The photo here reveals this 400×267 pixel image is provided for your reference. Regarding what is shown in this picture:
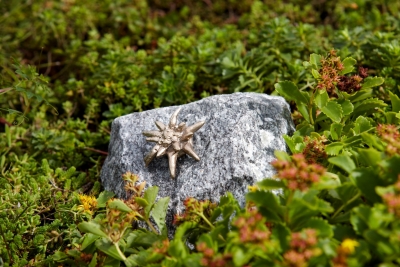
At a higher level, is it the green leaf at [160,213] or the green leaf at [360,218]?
the green leaf at [360,218]

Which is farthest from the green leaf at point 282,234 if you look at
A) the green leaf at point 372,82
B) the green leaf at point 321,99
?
the green leaf at point 372,82

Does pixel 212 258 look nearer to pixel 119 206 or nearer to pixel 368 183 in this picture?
pixel 119 206

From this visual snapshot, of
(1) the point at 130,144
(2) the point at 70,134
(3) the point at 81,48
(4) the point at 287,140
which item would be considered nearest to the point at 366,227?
(4) the point at 287,140

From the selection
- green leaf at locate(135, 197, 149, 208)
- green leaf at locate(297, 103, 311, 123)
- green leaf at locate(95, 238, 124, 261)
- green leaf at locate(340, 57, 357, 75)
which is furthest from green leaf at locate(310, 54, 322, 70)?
green leaf at locate(95, 238, 124, 261)

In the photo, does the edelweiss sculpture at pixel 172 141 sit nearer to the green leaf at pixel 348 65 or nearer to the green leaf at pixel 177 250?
the green leaf at pixel 177 250

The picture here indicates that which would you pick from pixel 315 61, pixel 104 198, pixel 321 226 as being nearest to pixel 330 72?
pixel 315 61

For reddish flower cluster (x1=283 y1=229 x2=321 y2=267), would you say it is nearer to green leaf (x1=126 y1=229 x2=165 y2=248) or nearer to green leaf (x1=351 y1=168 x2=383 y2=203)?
green leaf (x1=351 y1=168 x2=383 y2=203)

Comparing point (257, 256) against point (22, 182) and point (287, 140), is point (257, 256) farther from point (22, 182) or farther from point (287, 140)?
point (22, 182)
